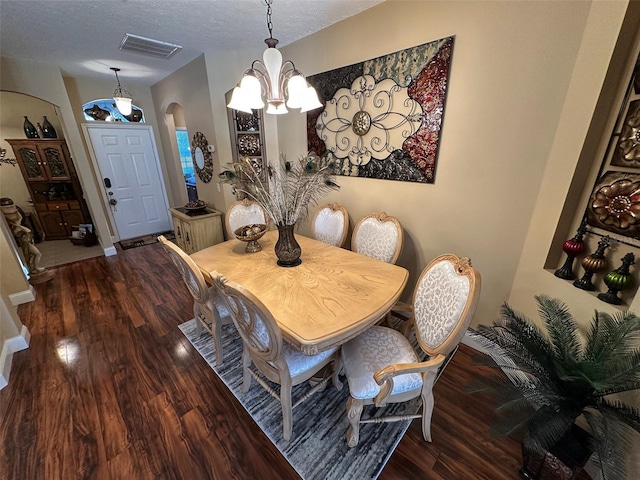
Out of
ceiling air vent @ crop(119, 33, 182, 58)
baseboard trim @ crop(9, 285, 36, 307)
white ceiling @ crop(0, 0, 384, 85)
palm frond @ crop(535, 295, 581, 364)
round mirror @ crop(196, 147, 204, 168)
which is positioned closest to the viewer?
palm frond @ crop(535, 295, 581, 364)

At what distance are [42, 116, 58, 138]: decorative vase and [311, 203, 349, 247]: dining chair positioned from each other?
5205mm

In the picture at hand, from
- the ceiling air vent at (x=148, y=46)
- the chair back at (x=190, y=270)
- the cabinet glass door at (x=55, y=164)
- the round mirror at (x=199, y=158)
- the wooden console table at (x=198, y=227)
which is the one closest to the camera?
the chair back at (x=190, y=270)

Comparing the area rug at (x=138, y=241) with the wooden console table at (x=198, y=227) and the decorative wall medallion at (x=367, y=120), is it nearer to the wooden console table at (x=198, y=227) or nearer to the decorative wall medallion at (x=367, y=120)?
the wooden console table at (x=198, y=227)

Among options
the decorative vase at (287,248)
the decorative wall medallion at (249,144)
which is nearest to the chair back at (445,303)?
the decorative vase at (287,248)

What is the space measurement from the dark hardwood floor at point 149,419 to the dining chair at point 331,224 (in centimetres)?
145

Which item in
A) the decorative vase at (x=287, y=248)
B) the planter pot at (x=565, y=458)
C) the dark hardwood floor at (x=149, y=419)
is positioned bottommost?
the dark hardwood floor at (x=149, y=419)

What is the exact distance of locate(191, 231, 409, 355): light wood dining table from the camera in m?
1.25

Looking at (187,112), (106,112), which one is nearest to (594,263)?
(187,112)

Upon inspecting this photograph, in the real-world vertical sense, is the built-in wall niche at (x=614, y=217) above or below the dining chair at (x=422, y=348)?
above

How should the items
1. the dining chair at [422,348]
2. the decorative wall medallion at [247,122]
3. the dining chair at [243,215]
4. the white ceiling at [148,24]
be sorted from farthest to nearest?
1. the decorative wall medallion at [247,122]
2. the dining chair at [243,215]
3. the white ceiling at [148,24]
4. the dining chair at [422,348]

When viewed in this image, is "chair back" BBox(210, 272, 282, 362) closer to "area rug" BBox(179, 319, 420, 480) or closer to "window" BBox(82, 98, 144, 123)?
"area rug" BBox(179, 319, 420, 480)

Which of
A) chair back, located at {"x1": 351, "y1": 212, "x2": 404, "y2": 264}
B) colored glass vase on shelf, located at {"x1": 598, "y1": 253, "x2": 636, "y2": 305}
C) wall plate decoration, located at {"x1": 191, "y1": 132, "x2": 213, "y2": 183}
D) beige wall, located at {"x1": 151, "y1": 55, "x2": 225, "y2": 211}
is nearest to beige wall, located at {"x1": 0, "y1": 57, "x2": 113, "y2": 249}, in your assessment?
beige wall, located at {"x1": 151, "y1": 55, "x2": 225, "y2": 211}

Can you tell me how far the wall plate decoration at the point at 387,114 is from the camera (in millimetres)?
1917

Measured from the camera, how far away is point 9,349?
6.87ft
